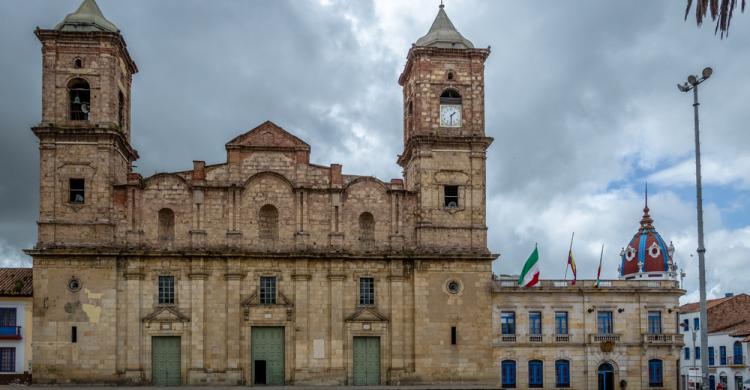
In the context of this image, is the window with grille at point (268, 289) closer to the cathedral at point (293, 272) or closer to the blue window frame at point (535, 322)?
the cathedral at point (293, 272)

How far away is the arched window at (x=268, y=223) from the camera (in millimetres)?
46909

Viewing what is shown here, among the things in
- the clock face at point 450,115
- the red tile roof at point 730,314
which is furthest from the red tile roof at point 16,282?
the red tile roof at point 730,314

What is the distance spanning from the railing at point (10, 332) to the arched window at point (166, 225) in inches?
339

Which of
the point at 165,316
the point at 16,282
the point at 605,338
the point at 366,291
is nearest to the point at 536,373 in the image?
the point at 605,338

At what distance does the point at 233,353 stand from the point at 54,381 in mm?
8715

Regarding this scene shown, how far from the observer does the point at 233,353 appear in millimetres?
45312

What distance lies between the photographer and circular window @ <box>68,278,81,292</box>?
44.6 m

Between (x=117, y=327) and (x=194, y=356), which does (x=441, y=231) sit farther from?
(x=117, y=327)

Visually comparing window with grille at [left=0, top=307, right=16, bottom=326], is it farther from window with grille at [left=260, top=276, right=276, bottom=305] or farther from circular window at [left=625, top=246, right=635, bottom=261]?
circular window at [left=625, top=246, right=635, bottom=261]

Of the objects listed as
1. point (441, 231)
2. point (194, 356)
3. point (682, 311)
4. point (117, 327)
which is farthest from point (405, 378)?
point (682, 311)

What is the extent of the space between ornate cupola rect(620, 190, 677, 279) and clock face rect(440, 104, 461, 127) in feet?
113

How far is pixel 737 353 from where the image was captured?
58469 millimetres

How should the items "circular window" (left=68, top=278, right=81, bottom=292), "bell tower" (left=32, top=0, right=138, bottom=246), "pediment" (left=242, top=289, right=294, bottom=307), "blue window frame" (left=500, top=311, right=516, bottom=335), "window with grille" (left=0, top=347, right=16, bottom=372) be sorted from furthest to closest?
"blue window frame" (left=500, top=311, right=516, bottom=335)
"pediment" (left=242, top=289, right=294, bottom=307)
"window with grille" (left=0, top=347, right=16, bottom=372)
"bell tower" (left=32, top=0, right=138, bottom=246)
"circular window" (left=68, top=278, right=81, bottom=292)

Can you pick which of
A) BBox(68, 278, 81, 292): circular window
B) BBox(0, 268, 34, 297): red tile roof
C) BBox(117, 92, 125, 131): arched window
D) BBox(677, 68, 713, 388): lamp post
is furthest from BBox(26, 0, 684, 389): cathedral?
BBox(677, 68, 713, 388): lamp post
